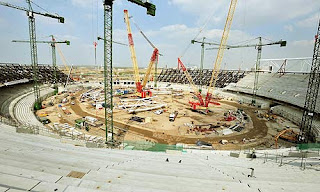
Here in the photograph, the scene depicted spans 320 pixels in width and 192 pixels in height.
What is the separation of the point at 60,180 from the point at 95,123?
30817 mm

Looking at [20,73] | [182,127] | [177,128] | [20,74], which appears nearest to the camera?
[177,128]

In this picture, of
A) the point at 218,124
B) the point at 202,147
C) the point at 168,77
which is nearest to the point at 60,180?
the point at 202,147

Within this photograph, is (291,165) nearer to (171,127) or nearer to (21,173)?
(21,173)

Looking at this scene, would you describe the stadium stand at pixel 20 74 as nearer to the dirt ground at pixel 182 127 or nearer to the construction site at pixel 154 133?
the construction site at pixel 154 133

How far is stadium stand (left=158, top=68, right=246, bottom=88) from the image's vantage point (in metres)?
86.9

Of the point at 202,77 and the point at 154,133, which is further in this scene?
the point at 202,77

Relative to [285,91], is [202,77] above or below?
above

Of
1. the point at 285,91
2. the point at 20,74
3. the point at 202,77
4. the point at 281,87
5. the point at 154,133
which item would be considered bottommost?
the point at 154,133

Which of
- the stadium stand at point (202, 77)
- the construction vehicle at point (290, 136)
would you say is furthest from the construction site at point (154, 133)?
the stadium stand at point (202, 77)

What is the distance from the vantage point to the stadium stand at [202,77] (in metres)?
86.9

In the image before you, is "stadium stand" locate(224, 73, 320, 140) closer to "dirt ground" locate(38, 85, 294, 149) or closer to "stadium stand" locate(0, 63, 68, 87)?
"dirt ground" locate(38, 85, 294, 149)

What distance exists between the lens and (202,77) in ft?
324

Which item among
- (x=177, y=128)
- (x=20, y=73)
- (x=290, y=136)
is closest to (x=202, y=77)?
(x=290, y=136)

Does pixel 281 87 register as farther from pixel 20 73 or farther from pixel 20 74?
pixel 20 73
